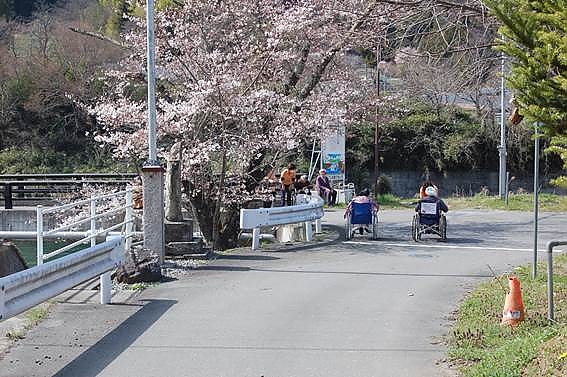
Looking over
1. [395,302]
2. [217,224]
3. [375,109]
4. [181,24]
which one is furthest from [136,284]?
[375,109]

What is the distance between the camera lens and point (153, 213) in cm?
1461

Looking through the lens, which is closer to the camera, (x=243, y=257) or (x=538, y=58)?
(x=538, y=58)

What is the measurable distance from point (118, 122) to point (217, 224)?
376cm

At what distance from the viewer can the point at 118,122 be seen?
21.9 metres

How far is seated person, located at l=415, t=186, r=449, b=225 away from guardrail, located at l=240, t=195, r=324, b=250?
95.4 inches

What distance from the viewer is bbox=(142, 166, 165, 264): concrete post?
14.6 meters

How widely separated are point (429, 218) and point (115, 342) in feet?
37.0

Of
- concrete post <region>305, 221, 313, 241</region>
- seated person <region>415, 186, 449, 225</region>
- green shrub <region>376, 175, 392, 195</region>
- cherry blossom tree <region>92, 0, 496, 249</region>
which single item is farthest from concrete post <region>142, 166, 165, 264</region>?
green shrub <region>376, 175, 392, 195</region>

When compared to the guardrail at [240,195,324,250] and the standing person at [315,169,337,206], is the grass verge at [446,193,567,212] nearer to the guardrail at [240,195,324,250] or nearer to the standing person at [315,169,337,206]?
the standing person at [315,169,337,206]

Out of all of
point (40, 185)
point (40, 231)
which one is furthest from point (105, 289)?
point (40, 185)

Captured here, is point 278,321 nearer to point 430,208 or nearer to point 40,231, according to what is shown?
point 40,231

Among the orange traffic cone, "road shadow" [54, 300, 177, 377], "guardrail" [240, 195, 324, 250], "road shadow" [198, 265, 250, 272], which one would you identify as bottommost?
"road shadow" [54, 300, 177, 377]

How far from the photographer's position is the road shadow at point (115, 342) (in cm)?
805

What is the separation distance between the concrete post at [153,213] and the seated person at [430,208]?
6725mm
